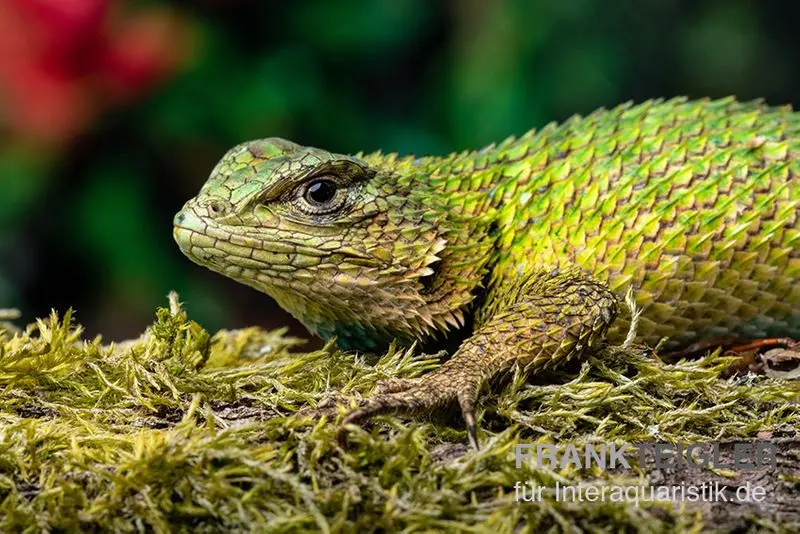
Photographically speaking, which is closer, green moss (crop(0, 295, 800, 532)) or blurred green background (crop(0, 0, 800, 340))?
green moss (crop(0, 295, 800, 532))

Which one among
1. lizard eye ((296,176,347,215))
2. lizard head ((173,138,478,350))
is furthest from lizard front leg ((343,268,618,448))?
lizard eye ((296,176,347,215))

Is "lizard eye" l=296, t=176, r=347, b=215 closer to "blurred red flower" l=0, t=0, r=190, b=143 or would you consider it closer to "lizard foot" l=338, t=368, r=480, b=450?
"lizard foot" l=338, t=368, r=480, b=450

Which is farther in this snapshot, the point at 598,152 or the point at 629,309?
the point at 598,152

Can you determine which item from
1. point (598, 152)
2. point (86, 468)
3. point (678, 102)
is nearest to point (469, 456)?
point (86, 468)

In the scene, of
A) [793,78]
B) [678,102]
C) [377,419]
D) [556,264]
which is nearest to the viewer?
[377,419]

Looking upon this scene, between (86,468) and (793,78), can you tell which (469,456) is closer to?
(86,468)

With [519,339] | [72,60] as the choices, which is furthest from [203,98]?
[519,339]

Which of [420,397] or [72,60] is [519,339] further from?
[72,60]

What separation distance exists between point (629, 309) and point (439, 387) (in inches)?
46.4

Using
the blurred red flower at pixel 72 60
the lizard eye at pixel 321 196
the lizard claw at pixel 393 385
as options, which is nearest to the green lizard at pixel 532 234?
the lizard eye at pixel 321 196

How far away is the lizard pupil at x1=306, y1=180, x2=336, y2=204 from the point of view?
3582mm

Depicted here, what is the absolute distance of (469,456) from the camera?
8.81ft

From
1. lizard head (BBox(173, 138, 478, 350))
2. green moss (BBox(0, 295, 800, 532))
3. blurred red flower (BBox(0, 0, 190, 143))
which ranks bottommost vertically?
green moss (BBox(0, 295, 800, 532))

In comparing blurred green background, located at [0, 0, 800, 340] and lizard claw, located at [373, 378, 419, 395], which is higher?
blurred green background, located at [0, 0, 800, 340]
